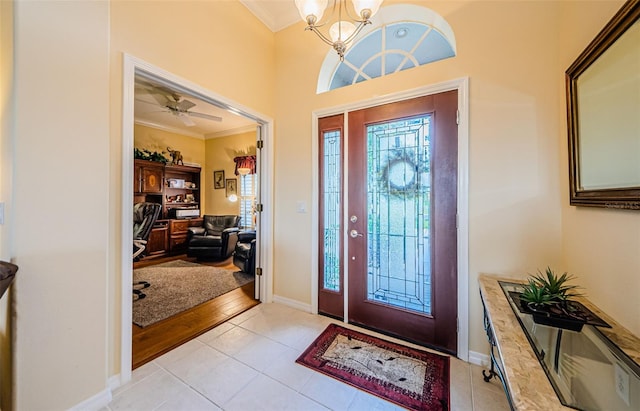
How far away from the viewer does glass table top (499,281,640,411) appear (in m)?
0.61

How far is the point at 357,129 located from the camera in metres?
2.21

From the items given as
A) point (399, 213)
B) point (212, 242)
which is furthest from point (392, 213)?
point (212, 242)

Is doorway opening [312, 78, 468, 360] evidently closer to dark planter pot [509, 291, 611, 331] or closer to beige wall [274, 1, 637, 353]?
beige wall [274, 1, 637, 353]

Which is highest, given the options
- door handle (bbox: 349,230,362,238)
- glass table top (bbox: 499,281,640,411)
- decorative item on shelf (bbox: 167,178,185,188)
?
decorative item on shelf (bbox: 167,178,185,188)

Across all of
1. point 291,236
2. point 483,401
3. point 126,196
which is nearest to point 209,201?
point 291,236

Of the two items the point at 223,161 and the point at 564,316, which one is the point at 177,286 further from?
the point at 564,316

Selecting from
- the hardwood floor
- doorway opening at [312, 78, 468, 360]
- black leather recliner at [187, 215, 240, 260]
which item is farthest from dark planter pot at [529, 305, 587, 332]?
black leather recliner at [187, 215, 240, 260]

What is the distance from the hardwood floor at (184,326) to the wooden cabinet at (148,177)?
3258 mm

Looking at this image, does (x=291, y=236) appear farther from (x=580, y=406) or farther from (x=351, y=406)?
(x=580, y=406)

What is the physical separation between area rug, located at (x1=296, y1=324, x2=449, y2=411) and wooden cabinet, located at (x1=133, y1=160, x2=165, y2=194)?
15.4 feet

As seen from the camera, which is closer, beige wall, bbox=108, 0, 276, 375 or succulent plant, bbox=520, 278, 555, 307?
succulent plant, bbox=520, 278, 555, 307

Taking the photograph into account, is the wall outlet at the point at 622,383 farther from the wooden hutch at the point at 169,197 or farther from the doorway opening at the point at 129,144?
the wooden hutch at the point at 169,197

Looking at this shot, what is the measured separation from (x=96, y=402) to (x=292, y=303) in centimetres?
164

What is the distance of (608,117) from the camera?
40.6 inches
